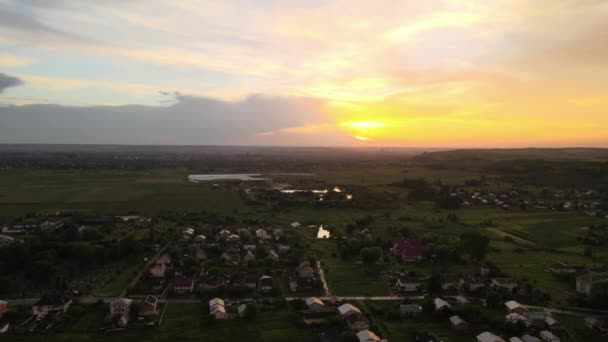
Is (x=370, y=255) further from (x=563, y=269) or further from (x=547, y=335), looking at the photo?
(x=563, y=269)

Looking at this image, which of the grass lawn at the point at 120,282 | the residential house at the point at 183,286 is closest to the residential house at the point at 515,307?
the residential house at the point at 183,286

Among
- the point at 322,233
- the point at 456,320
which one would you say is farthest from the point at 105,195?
the point at 456,320

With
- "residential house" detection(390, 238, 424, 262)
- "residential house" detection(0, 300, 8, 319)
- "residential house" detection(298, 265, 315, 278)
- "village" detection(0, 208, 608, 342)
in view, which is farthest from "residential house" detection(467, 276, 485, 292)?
"residential house" detection(0, 300, 8, 319)

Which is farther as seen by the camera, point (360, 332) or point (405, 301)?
point (405, 301)

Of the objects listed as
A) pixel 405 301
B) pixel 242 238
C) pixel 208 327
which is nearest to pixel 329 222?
pixel 242 238

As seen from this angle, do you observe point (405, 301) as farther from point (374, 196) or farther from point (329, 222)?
point (374, 196)
